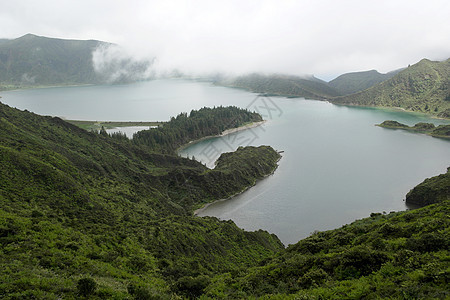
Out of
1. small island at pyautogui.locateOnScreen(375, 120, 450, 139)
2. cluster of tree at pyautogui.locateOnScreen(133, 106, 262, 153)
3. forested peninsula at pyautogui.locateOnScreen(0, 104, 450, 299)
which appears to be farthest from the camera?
small island at pyautogui.locateOnScreen(375, 120, 450, 139)

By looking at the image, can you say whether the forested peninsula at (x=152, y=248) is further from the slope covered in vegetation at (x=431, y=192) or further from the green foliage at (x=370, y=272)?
the slope covered in vegetation at (x=431, y=192)

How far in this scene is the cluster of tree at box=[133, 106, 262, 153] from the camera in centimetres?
10381

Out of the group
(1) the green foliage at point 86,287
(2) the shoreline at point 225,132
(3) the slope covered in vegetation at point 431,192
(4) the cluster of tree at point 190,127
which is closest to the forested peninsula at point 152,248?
(1) the green foliage at point 86,287

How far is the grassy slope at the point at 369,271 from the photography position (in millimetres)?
11398

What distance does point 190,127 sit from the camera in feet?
421

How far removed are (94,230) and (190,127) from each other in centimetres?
10585

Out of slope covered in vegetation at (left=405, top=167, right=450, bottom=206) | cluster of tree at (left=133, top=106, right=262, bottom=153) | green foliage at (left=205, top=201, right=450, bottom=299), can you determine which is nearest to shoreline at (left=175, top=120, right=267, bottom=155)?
cluster of tree at (left=133, top=106, right=262, bottom=153)

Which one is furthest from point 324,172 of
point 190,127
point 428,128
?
point 428,128

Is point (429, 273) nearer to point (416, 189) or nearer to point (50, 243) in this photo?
point (50, 243)

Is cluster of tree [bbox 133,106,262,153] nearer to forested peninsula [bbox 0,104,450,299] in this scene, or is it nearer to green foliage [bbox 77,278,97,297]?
forested peninsula [bbox 0,104,450,299]

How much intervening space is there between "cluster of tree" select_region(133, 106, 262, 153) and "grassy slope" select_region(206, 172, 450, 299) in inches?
3212

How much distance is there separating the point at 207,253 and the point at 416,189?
5126 cm

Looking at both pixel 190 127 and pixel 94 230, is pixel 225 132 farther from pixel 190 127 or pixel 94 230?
pixel 94 230

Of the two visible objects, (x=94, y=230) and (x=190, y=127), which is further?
(x=190, y=127)
